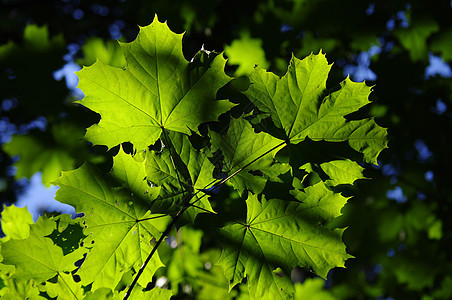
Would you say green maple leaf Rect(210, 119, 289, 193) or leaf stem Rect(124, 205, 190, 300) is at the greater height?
green maple leaf Rect(210, 119, 289, 193)

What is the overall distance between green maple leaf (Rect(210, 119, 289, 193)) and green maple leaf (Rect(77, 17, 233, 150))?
5 cm

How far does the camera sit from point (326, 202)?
2.63ft

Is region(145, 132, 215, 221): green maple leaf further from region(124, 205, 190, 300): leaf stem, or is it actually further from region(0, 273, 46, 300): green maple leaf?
region(0, 273, 46, 300): green maple leaf

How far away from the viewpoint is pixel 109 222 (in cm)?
79

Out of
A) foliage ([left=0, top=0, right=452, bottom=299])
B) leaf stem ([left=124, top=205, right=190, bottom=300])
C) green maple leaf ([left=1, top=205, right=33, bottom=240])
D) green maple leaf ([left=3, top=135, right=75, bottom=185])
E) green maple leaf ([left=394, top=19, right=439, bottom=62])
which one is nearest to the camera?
leaf stem ([left=124, top=205, right=190, bottom=300])

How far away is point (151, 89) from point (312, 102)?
36 centimetres

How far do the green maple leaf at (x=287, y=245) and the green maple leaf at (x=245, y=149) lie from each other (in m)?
0.04

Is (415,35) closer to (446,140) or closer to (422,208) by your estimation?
(446,140)

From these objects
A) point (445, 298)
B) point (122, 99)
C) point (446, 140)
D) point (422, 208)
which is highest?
point (122, 99)

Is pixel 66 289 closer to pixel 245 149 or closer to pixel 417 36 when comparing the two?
pixel 245 149

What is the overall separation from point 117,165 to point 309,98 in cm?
44

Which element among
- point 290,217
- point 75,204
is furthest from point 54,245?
point 290,217

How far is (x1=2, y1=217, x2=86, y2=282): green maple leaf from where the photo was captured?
861 millimetres

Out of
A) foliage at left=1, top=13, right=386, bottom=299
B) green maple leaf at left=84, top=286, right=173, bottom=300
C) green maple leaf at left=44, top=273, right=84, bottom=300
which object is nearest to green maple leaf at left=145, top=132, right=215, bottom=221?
foliage at left=1, top=13, right=386, bottom=299
